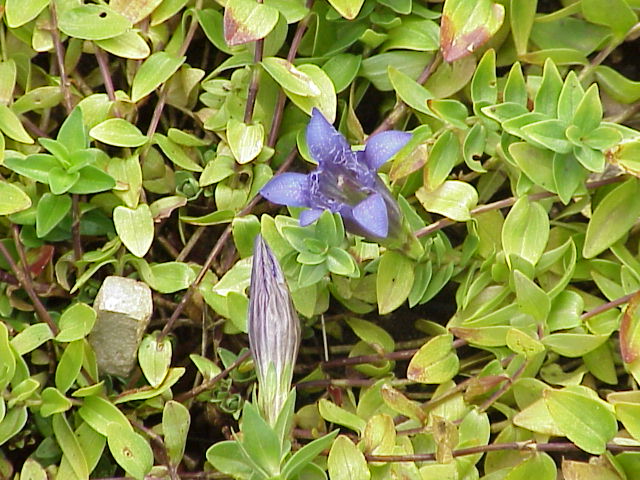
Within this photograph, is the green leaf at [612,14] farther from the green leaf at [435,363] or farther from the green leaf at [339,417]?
the green leaf at [339,417]

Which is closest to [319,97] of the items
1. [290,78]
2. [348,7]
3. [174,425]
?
[290,78]

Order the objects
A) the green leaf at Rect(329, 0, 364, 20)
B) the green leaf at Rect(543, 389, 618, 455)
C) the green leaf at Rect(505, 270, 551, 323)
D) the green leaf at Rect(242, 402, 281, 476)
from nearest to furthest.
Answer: the green leaf at Rect(242, 402, 281, 476)
the green leaf at Rect(543, 389, 618, 455)
the green leaf at Rect(505, 270, 551, 323)
the green leaf at Rect(329, 0, 364, 20)

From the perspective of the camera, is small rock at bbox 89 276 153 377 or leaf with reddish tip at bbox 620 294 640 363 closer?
leaf with reddish tip at bbox 620 294 640 363

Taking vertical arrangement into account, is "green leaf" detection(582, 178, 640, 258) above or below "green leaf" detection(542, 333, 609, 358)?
above

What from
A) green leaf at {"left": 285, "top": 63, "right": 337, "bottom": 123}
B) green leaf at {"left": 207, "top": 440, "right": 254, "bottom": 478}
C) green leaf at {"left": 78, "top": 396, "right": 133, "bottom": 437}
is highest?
green leaf at {"left": 285, "top": 63, "right": 337, "bottom": 123}

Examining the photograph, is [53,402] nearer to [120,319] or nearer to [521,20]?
[120,319]

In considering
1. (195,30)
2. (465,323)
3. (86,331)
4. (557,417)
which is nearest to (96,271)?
(86,331)

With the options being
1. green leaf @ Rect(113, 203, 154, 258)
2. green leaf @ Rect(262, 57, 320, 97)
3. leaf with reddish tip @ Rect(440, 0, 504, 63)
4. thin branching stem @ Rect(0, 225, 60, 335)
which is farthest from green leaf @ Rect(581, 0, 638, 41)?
thin branching stem @ Rect(0, 225, 60, 335)

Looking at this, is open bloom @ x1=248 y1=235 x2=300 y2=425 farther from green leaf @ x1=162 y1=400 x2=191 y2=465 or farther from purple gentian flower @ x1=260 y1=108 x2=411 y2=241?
green leaf @ x1=162 y1=400 x2=191 y2=465

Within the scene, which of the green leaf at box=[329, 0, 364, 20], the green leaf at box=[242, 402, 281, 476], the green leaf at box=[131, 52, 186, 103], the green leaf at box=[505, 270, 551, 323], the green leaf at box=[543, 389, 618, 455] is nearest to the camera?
the green leaf at box=[242, 402, 281, 476]
